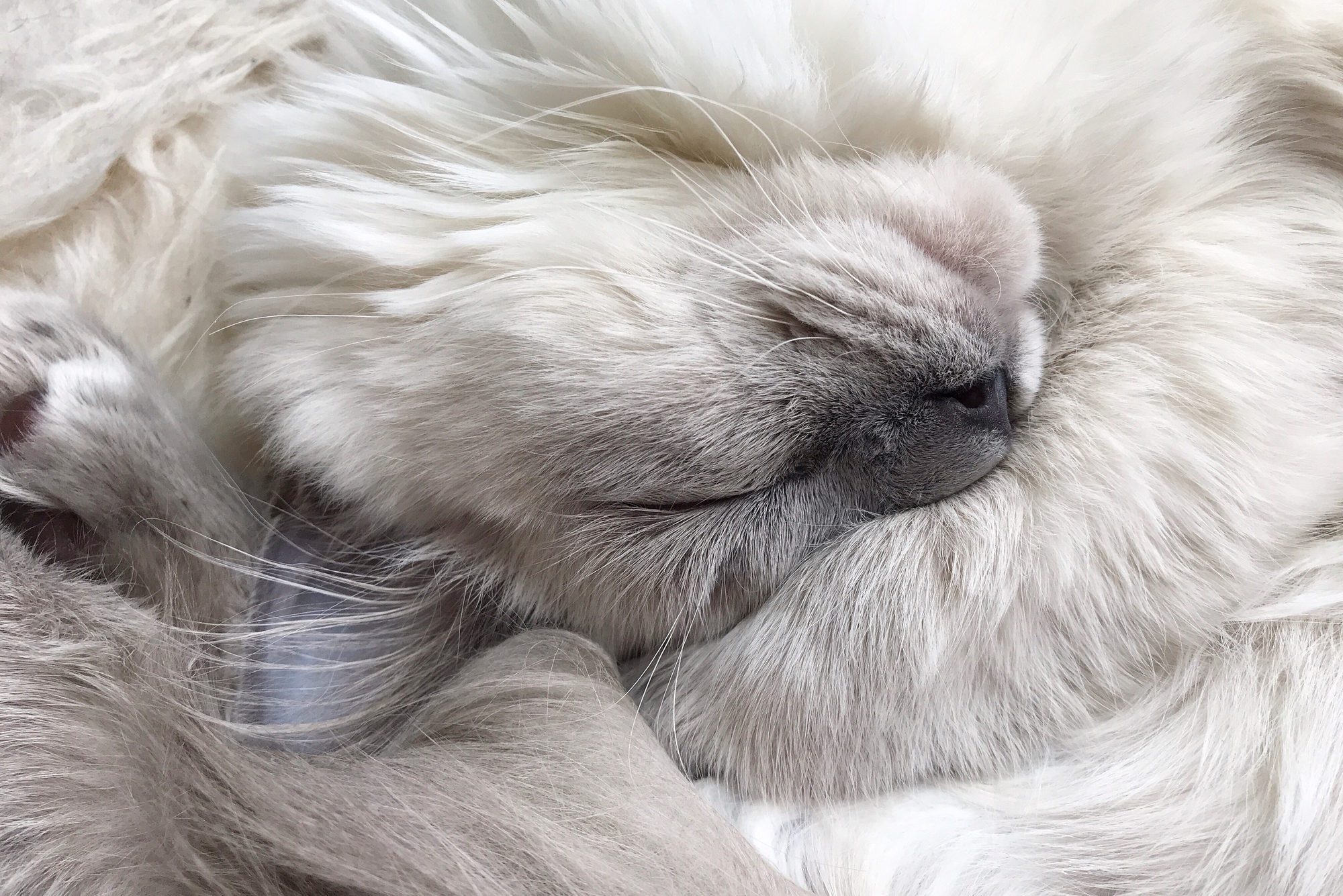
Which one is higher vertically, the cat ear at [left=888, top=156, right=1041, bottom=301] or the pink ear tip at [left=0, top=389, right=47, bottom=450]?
the cat ear at [left=888, top=156, right=1041, bottom=301]

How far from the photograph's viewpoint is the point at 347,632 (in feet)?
2.56

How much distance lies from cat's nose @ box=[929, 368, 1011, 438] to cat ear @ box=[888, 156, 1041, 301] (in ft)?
0.24

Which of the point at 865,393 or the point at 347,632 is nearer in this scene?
the point at 865,393

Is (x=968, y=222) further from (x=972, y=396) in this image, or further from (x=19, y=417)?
(x=19, y=417)

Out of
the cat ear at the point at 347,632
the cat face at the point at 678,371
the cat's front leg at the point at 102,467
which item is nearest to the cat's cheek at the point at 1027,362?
the cat face at the point at 678,371

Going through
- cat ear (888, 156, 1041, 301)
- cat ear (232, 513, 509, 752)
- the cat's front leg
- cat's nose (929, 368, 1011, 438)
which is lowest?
cat ear (232, 513, 509, 752)

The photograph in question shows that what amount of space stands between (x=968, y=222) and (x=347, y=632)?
62cm

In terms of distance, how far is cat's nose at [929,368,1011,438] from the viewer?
0.68 metres

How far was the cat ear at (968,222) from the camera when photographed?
686mm

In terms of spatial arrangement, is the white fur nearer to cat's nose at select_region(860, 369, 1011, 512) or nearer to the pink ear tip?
cat's nose at select_region(860, 369, 1011, 512)

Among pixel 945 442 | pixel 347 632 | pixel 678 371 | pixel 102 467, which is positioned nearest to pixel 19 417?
pixel 102 467

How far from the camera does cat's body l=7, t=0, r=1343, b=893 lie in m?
0.67

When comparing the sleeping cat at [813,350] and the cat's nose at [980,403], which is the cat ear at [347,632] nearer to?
the sleeping cat at [813,350]

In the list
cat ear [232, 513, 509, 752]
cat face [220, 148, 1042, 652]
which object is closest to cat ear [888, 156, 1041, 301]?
cat face [220, 148, 1042, 652]
